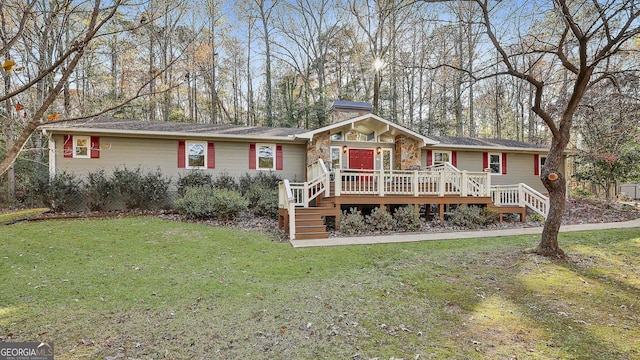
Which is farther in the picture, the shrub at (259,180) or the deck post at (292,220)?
the shrub at (259,180)

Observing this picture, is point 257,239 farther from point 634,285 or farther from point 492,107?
point 492,107

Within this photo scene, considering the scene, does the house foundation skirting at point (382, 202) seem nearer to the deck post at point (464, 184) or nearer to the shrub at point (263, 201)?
the deck post at point (464, 184)

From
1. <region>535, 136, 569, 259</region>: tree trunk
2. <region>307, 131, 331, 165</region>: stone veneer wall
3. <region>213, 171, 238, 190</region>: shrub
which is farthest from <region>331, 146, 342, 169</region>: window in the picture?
<region>535, 136, 569, 259</region>: tree trunk

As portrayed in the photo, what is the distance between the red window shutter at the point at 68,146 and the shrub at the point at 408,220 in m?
11.9

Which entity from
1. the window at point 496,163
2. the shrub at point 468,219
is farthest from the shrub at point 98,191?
the window at point 496,163

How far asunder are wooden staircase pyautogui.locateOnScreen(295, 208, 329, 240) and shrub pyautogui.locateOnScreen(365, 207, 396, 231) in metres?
1.61

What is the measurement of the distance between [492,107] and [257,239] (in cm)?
2570

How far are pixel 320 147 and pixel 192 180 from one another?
5.25 metres

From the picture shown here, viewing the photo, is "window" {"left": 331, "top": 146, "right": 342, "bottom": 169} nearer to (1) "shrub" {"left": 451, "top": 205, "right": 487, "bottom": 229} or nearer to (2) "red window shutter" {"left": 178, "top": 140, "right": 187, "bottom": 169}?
(1) "shrub" {"left": 451, "top": 205, "right": 487, "bottom": 229}

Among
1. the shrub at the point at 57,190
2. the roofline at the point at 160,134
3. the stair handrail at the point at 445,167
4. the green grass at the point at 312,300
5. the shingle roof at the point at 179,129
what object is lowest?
the green grass at the point at 312,300

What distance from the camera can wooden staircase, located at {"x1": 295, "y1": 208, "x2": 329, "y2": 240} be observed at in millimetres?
8219

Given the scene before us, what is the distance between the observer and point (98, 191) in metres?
10.5

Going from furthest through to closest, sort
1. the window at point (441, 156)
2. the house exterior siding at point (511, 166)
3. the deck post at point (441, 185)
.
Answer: the house exterior siding at point (511, 166) → the window at point (441, 156) → the deck post at point (441, 185)

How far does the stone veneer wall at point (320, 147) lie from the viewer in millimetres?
12711
